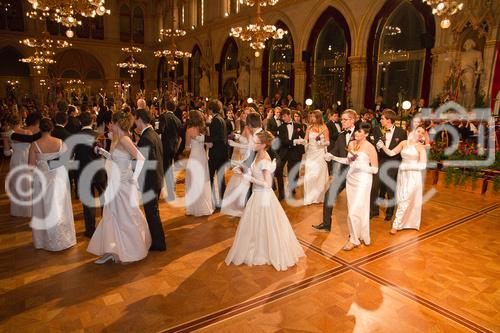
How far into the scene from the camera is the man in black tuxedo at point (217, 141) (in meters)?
5.32

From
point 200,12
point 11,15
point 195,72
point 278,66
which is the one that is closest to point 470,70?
point 278,66

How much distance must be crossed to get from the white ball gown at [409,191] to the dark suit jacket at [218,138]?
2543 millimetres

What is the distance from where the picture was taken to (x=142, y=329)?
8.96 ft

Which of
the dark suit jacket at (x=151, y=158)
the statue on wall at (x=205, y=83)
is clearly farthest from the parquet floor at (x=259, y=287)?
the statue on wall at (x=205, y=83)

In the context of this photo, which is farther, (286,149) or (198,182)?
(286,149)

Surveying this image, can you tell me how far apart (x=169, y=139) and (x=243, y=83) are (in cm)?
1144

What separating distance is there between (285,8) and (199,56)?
8558 millimetres

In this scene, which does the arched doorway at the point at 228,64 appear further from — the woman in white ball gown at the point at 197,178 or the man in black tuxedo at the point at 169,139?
the woman in white ball gown at the point at 197,178

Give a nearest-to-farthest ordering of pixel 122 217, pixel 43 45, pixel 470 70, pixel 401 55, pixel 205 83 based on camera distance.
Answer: pixel 122 217 → pixel 470 70 → pixel 401 55 → pixel 43 45 → pixel 205 83

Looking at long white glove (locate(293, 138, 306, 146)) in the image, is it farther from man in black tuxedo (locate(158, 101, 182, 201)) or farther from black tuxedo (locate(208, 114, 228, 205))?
man in black tuxedo (locate(158, 101, 182, 201))

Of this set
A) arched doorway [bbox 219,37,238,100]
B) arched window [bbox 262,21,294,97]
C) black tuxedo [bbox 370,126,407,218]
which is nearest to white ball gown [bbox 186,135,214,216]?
black tuxedo [bbox 370,126,407,218]

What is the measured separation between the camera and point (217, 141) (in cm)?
539

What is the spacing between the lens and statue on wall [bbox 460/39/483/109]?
8648 millimetres

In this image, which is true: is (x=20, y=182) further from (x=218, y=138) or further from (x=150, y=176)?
(x=218, y=138)
